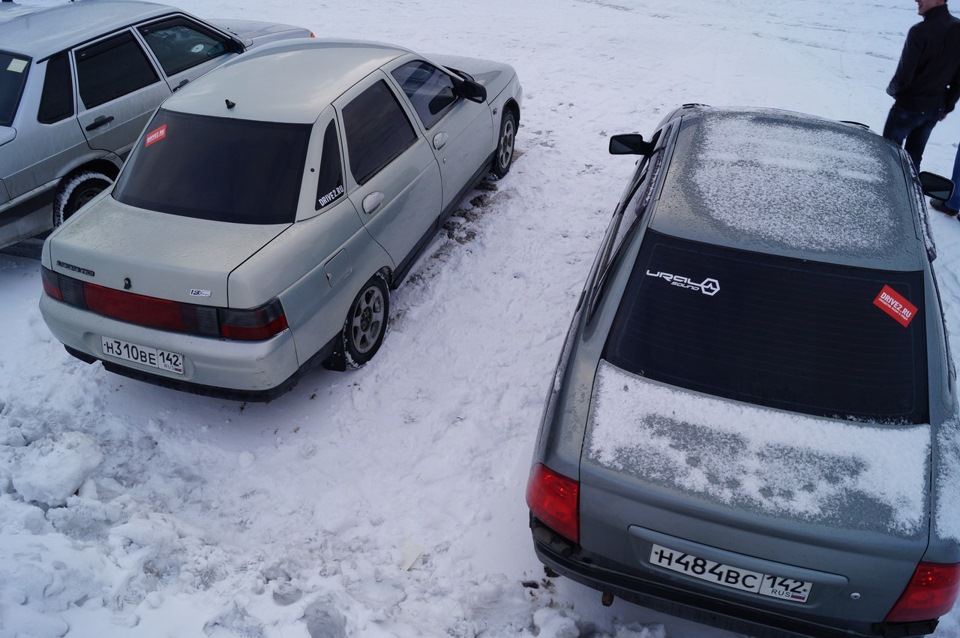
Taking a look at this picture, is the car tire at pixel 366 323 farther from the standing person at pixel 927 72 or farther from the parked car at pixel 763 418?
the standing person at pixel 927 72

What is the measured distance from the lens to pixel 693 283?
3115mm

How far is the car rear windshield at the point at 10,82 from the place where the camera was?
5191 millimetres

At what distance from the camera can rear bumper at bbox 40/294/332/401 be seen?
11.9 feet

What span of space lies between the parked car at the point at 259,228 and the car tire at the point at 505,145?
1.38 metres

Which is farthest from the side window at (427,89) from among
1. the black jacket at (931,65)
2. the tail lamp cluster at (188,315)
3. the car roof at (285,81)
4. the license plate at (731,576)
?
the black jacket at (931,65)

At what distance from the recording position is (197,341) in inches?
143

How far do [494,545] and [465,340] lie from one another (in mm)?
1694

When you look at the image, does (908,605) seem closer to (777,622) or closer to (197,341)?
(777,622)

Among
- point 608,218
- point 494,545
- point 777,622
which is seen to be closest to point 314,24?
point 608,218

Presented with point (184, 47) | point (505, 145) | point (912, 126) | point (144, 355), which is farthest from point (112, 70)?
point (912, 126)

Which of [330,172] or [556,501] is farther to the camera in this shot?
[330,172]

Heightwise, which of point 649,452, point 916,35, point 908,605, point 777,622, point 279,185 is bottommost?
point 777,622

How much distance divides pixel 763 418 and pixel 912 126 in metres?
4.79

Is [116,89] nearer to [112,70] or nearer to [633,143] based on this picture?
[112,70]
